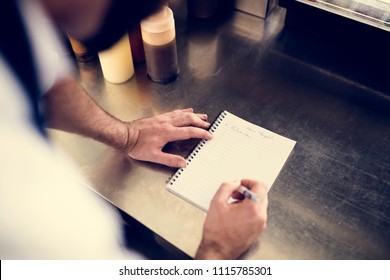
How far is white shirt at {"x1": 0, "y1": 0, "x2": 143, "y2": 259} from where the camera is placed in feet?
2.84

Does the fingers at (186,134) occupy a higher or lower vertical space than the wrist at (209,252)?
higher

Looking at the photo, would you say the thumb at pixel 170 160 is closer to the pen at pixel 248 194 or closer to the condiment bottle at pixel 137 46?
the pen at pixel 248 194

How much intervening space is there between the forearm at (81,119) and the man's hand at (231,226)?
1.10ft

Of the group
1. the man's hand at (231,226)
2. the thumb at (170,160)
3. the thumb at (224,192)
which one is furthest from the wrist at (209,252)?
the thumb at (170,160)

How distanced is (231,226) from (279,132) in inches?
13.7

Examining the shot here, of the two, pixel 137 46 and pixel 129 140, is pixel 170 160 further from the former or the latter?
pixel 137 46

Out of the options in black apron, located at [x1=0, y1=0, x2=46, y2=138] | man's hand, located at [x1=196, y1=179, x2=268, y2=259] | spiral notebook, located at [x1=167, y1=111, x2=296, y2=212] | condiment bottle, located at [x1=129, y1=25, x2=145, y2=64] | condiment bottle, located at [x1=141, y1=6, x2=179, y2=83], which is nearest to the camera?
black apron, located at [x1=0, y1=0, x2=46, y2=138]

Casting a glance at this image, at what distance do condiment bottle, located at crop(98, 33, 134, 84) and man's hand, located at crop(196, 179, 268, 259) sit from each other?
1.84ft

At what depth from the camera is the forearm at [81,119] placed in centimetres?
95

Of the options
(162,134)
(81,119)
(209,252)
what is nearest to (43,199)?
(81,119)

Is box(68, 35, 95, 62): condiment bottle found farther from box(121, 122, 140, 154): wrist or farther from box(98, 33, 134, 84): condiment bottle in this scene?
box(121, 122, 140, 154): wrist

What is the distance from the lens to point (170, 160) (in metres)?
0.93

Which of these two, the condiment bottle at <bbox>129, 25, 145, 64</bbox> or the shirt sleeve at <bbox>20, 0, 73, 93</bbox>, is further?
the condiment bottle at <bbox>129, 25, 145, 64</bbox>

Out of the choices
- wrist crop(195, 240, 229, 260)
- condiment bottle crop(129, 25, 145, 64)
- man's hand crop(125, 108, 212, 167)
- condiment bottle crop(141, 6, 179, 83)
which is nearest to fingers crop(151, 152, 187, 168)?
man's hand crop(125, 108, 212, 167)
